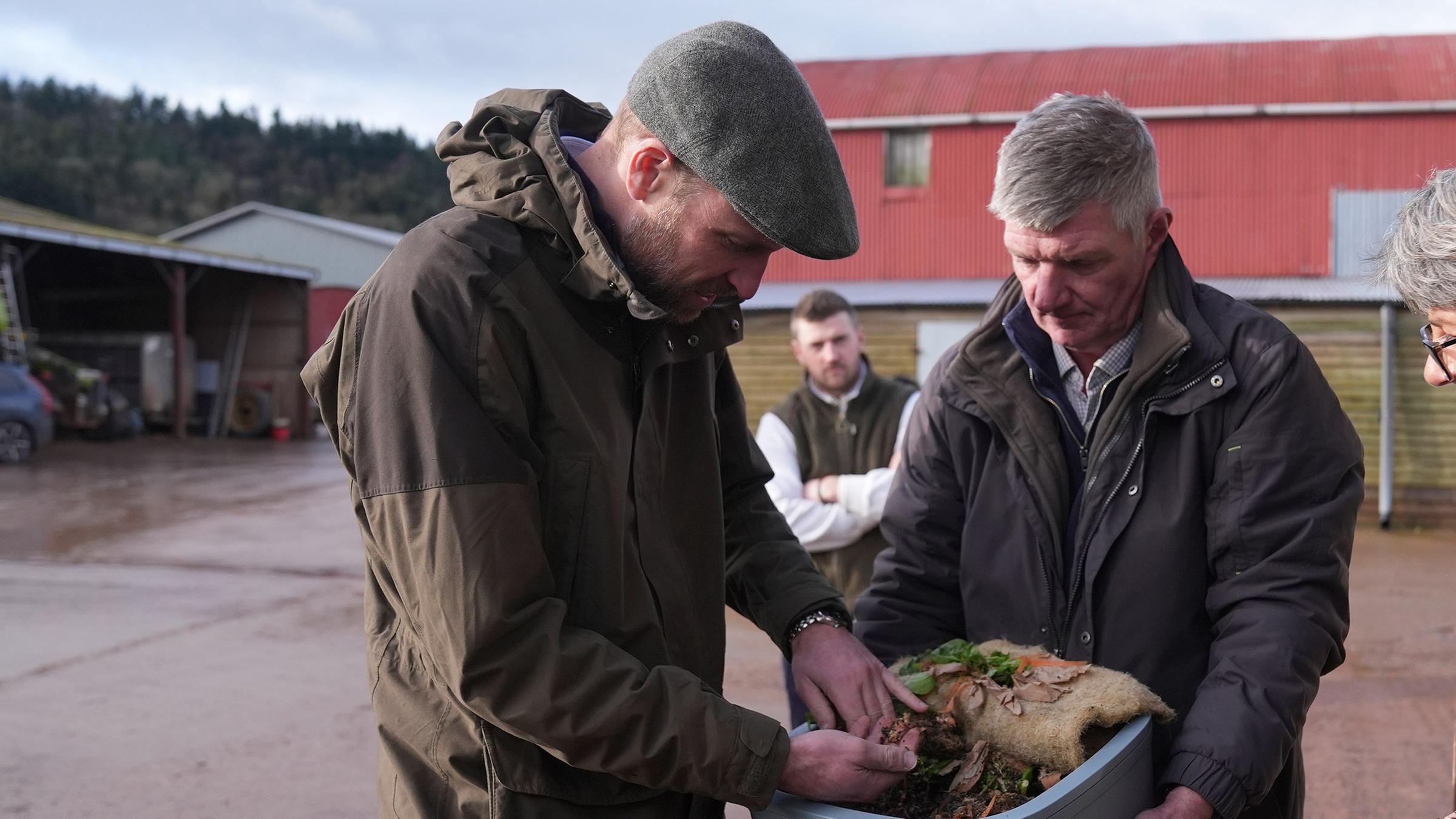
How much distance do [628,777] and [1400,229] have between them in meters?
1.50

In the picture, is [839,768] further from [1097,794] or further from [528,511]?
[528,511]

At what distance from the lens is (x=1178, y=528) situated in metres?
2.03

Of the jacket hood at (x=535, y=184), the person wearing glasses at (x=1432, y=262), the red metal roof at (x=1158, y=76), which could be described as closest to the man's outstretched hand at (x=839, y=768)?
the jacket hood at (x=535, y=184)

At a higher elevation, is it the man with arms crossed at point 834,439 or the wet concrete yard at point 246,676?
the man with arms crossed at point 834,439

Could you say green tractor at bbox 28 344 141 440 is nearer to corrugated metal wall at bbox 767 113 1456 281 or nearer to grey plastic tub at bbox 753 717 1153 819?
corrugated metal wall at bbox 767 113 1456 281

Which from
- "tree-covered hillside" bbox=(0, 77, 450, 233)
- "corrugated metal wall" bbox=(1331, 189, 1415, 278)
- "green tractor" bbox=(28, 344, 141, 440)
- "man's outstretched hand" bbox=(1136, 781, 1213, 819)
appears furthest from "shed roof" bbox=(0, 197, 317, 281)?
"tree-covered hillside" bbox=(0, 77, 450, 233)

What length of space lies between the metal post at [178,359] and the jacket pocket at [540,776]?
84.6 ft

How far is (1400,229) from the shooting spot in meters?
1.87

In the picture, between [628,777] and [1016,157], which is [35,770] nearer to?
[628,777]

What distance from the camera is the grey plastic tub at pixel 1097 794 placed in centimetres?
157

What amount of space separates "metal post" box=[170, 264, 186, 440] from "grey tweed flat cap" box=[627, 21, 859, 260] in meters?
25.9

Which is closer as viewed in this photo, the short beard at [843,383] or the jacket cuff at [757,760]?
the jacket cuff at [757,760]

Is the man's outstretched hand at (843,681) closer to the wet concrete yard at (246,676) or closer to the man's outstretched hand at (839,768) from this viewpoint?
the man's outstretched hand at (839,768)

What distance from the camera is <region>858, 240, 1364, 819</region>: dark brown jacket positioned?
191cm
